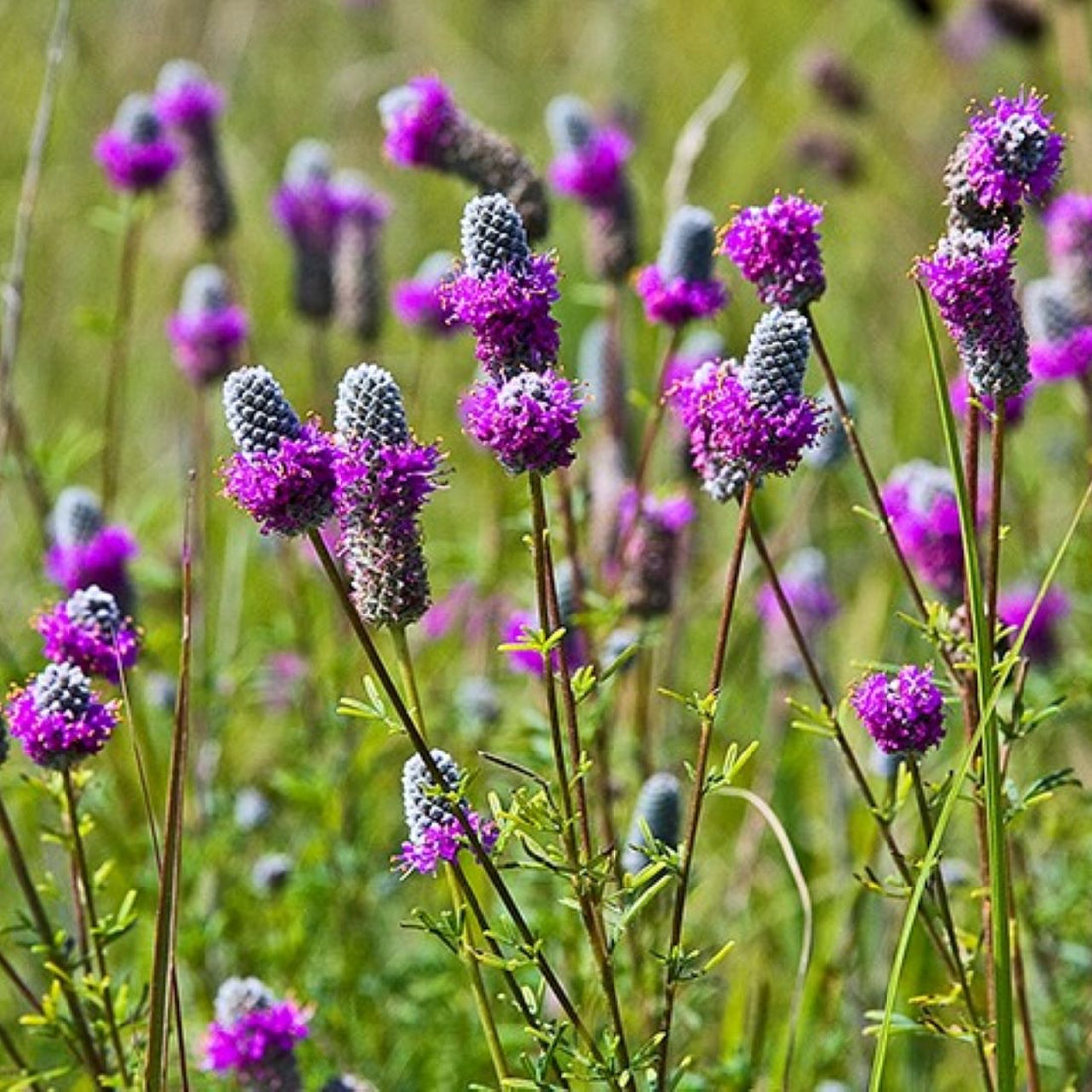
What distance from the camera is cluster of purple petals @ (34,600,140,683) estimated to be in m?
2.07

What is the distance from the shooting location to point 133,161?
10.8ft

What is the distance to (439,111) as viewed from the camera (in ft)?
8.61

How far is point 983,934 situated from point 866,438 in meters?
2.98

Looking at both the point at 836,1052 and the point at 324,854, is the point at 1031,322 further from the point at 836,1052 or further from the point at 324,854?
the point at 324,854

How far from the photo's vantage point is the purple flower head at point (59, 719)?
1.88 meters

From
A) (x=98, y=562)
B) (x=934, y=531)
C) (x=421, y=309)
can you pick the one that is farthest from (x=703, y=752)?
(x=421, y=309)

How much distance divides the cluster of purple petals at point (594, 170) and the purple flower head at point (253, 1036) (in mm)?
1523

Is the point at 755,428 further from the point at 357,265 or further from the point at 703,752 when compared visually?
the point at 357,265

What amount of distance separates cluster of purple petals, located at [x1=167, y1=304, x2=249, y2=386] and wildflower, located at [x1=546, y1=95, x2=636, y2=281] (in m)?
0.67

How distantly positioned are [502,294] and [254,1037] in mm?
984

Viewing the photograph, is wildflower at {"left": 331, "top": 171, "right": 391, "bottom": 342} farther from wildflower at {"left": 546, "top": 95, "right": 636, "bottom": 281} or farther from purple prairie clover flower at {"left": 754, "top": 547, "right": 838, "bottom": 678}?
purple prairie clover flower at {"left": 754, "top": 547, "right": 838, "bottom": 678}

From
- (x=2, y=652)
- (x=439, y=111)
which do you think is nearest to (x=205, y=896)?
(x=2, y=652)

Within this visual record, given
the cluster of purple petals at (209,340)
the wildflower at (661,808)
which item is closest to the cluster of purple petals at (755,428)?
the wildflower at (661,808)

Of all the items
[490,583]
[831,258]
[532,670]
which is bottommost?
[532,670]
